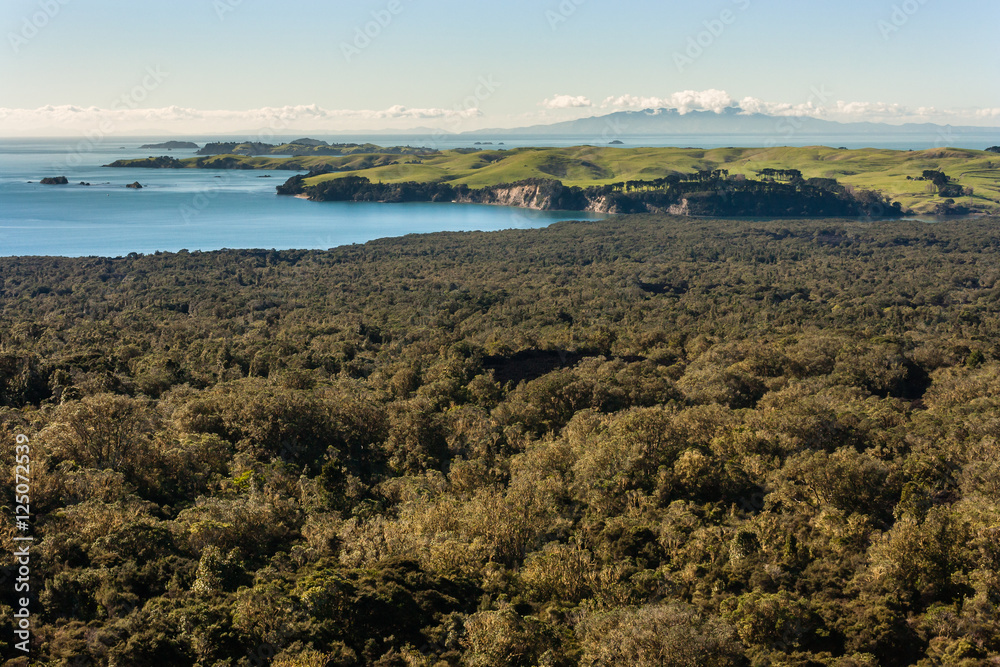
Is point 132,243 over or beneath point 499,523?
over

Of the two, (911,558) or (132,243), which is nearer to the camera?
(911,558)

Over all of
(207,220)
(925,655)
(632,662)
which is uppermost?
(207,220)

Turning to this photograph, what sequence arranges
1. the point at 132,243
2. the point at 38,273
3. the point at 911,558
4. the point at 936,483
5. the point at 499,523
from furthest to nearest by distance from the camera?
the point at 132,243 < the point at 38,273 < the point at 936,483 < the point at 499,523 < the point at 911,558

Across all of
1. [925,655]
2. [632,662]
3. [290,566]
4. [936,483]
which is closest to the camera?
[632,662]

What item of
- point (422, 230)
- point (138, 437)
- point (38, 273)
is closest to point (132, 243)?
point (38, 273)

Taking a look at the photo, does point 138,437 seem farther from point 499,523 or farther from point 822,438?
point 822,438

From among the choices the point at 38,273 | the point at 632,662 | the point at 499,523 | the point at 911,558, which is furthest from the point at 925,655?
the point at 38,273
